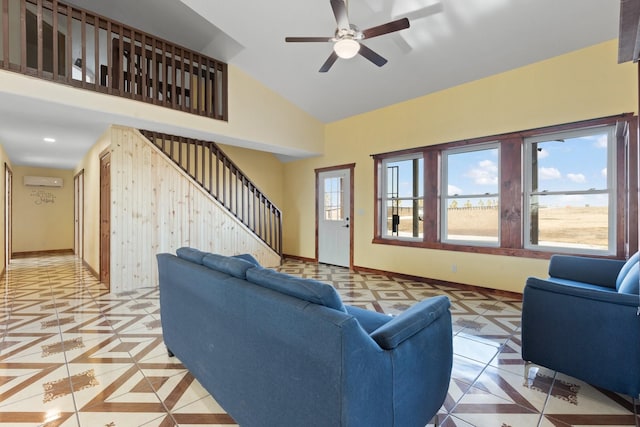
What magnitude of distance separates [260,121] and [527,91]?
383 centimetres

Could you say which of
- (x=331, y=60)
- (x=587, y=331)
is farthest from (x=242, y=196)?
(x=587, y=331)

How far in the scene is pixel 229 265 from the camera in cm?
160

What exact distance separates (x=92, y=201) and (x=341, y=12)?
5.49 m

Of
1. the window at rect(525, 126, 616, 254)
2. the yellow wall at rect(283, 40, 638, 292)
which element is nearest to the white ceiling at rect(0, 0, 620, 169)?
the yellow wall at rect(283, 40, 638, 292)

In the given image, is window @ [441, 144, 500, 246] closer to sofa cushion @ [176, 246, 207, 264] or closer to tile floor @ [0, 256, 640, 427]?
tile floor @ [0, 256, 640, 427]

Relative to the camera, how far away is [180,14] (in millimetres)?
4500

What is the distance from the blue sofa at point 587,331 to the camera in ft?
5.57

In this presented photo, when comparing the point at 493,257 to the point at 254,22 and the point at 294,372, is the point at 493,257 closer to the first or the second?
the point at 294,372

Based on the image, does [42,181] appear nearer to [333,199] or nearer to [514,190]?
[333,199]

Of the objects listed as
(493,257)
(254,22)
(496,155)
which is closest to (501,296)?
(493,257)

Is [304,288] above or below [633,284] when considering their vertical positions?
above

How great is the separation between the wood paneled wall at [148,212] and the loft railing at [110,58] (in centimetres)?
75

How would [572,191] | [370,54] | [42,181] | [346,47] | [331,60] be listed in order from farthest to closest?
1. [42,181]
2. [572,191]
3. [331,60]
4. [370,54]
5. [346,47]

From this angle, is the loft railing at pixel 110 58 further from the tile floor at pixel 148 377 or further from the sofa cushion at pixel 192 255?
the sofa cushion at pixel 192 255
